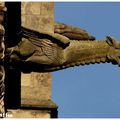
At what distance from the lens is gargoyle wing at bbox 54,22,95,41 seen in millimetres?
30672

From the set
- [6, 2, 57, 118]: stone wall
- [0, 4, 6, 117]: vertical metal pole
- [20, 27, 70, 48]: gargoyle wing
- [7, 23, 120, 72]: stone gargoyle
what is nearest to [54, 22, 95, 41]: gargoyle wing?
[6, 2, 57, 118]: stone wall

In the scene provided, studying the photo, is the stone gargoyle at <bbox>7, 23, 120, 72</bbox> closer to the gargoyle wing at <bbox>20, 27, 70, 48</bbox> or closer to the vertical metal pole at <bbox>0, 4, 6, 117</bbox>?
the gargoyle wing at <bbox>20, 27, 70, 48</bbox>

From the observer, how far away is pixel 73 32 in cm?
3106

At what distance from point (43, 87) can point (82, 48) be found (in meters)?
4.01

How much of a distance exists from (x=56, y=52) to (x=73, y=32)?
9.09ft

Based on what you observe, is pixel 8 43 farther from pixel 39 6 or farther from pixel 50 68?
pixel 39 6

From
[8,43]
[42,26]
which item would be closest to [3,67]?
[8,43]

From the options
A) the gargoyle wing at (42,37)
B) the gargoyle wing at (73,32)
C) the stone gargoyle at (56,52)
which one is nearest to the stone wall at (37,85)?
the gargoyle wing at (73,32)

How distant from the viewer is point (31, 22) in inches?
1280

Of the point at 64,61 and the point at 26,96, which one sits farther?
the point at 26,96

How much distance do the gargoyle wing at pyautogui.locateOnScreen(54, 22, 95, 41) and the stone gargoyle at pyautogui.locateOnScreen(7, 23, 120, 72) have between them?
1713 millimetres

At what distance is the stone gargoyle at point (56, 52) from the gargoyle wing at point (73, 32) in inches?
67.4

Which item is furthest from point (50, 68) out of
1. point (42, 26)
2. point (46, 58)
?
point (42, 26)

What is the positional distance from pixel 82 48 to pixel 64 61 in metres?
0.41
